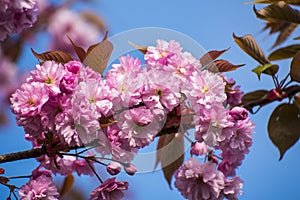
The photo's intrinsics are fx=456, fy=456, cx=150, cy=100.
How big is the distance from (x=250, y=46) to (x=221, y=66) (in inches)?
6.1

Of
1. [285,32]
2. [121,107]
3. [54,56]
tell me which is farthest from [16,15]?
[285,32]

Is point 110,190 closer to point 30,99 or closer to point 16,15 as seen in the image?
point 30,99

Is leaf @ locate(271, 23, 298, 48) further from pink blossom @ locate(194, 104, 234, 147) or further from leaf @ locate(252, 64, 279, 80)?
pink blossom @ locate(194, 104, 234, 147)

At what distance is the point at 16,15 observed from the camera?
833 millimetres

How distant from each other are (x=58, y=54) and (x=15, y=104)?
0.14 metres

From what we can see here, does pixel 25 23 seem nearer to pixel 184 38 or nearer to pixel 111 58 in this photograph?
pixel 111 58

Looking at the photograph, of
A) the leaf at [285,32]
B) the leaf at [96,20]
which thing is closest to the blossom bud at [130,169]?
the leaf at [285,32]

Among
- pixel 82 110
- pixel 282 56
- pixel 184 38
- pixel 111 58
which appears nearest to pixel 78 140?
pixel 82 110

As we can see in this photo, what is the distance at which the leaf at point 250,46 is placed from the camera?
103 cm

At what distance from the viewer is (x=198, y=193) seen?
945mm

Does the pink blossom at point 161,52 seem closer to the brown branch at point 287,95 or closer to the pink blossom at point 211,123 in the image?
the pink blossom at point 211,123

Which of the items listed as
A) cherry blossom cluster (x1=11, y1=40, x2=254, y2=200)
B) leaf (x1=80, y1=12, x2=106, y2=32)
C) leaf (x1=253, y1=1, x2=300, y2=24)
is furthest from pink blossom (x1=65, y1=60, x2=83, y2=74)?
leaf (x1=80, y1=12, x2=106, y2=32)

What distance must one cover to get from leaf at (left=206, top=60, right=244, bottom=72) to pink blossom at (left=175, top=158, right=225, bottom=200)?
0.20m

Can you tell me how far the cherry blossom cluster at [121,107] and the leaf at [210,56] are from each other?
42mm
